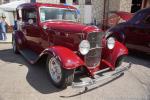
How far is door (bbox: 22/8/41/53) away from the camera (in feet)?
18.1

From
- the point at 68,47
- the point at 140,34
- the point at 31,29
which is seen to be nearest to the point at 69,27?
the point at 68,47

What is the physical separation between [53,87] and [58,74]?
0.35 meters

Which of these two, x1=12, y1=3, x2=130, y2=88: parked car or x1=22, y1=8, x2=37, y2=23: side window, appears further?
x1=22, y1=8, x2=37, y2=23: side window

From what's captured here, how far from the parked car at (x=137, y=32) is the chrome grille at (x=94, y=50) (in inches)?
101

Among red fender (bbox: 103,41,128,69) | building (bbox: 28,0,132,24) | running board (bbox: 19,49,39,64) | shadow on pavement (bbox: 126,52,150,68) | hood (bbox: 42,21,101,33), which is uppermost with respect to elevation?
building (bbox: 28,0,132,24)

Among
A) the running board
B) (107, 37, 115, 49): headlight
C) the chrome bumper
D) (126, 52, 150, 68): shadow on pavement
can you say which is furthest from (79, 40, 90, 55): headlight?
(126, 52, 150, 68): shadow on pavement

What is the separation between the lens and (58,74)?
409cm

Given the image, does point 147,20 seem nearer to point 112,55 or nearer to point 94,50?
point 112,55

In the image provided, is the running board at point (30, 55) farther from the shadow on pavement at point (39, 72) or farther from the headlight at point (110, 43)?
the headlight at point (110, 43)

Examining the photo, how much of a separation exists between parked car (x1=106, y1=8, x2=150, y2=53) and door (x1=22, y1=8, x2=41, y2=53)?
3.23 meters

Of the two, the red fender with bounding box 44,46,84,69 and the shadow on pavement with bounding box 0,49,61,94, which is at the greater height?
the red fender with bounding box 44,46,84,69

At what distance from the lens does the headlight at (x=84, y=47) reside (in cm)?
392

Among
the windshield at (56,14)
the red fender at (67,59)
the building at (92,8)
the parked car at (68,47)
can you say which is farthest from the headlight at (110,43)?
the building at (92,8)

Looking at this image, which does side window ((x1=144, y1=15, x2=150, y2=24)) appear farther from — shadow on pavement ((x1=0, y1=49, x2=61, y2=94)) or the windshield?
shadow on pavement ((x1=0, y1=49, x2=61, y2=94))
